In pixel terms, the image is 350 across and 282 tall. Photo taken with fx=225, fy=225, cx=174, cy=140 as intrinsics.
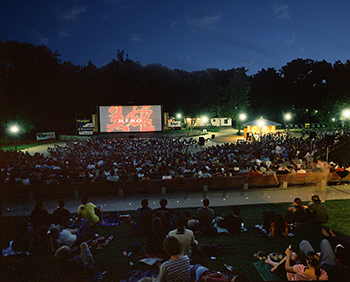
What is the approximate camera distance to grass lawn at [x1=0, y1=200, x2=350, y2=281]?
4.57 metres

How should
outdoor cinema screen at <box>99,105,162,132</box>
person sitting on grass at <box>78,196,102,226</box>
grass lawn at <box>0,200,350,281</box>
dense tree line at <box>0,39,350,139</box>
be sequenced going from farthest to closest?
outdoor cinema screen at <box>99,105,162,132</box>, dense tree line at <box>0,39,350,139</box>, person sitting on grass at <box>78,196,102,226</box>, grass lawn at <box>0,200,350,281</box>

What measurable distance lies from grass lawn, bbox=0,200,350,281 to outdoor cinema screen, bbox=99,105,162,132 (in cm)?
2467

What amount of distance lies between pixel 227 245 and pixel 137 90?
37209mm

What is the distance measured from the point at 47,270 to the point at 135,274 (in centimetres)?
187

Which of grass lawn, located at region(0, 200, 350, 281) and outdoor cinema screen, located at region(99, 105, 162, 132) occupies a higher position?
outdoor cinema screen, located at region(99, 105, 162, 132)

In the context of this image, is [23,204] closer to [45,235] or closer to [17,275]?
[45,235]

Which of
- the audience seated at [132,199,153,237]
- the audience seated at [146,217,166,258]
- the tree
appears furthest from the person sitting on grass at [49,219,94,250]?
the tree

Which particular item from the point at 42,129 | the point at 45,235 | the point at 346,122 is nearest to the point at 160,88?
the point at 42,129

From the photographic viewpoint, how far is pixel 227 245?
536 centimetres

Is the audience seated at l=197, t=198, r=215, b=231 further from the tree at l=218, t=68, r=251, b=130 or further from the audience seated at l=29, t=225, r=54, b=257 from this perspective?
the tree at l=218, t=68, r=251, b=130

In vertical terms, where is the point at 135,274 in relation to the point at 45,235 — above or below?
below

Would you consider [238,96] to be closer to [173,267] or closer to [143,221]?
[143,221]

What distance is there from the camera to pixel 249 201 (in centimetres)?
845

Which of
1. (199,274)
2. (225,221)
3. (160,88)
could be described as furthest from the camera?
(160,88)
